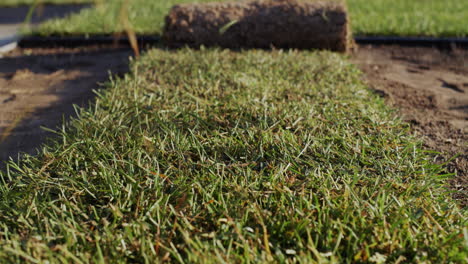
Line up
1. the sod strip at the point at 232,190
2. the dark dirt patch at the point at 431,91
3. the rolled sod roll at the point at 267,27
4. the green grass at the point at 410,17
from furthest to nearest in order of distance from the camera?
the green grass at the point at 410,17 → the rolled sod roll at the point at 267,27 → the dark dirt patch at the point at 431,91 → the sod strip at the point at 232,190

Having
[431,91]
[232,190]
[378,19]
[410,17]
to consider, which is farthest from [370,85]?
[410,17]

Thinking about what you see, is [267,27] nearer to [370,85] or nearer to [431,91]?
[370,85]

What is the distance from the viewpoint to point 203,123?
231 centimetres

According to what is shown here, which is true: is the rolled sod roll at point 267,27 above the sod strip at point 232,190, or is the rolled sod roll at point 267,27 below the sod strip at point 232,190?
above

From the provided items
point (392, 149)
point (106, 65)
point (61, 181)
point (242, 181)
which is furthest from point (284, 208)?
point (106, 65)

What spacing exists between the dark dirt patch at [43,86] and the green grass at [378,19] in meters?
0.67

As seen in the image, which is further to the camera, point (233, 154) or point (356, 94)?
point (356, 94)

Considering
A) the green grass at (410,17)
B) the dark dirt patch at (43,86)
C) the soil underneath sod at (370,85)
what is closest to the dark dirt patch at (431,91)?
the soil underneath sod at (370,85)

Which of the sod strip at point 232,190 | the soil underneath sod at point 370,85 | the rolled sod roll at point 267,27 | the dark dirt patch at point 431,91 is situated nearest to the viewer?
the sod strip at point 232,190

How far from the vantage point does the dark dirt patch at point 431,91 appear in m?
2.39

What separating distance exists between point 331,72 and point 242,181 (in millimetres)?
2081

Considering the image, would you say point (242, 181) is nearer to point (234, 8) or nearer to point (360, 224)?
point (360, 224)

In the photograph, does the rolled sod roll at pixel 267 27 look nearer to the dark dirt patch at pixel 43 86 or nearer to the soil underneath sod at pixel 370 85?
the soil underneath sod at pixel 370 85

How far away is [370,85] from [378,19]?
9.24 feet
